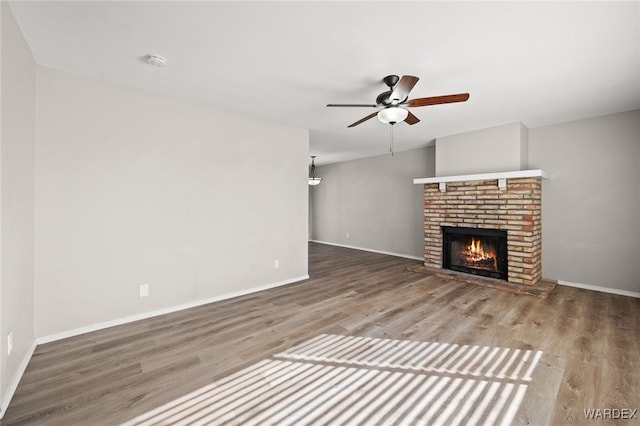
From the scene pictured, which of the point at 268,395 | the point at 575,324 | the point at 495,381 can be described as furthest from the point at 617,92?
the point at 268,395

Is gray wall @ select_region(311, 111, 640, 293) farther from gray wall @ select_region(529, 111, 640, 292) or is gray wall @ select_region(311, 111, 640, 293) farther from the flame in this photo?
the flame

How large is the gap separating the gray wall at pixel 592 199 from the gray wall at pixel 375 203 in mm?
2077

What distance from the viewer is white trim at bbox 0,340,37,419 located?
63.7 inches

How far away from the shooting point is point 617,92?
308cm

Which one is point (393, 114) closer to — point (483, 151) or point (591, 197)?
point (483, 151)

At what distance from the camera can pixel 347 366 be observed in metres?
2.06

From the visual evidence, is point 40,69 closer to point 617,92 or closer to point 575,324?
point 575,324

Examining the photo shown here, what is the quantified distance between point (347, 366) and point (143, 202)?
8.60 feet

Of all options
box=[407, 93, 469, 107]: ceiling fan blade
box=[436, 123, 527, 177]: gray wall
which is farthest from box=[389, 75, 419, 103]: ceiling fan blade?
box=[436, 123, 527, 177]: gray wall

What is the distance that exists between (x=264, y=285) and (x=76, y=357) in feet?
7.01

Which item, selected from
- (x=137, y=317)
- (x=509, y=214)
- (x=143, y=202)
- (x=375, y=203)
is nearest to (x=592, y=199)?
(x=509, y=214)

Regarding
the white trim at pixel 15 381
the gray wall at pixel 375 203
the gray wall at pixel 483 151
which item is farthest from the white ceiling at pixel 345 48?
the gray wall at pixel 375 203

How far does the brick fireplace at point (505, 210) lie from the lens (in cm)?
400

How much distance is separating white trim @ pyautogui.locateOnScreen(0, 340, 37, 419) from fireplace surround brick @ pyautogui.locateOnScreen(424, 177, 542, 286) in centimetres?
531
